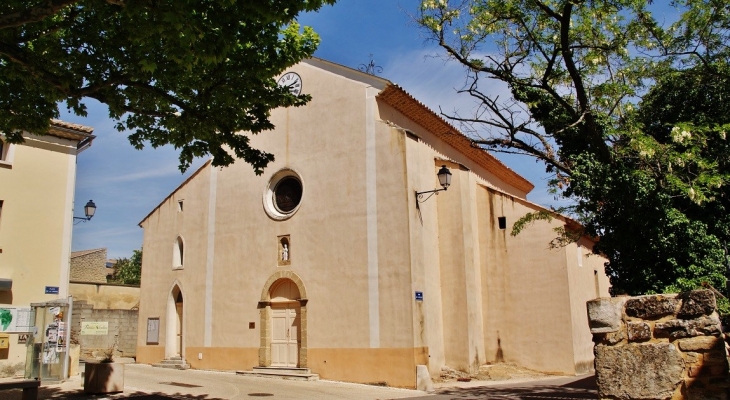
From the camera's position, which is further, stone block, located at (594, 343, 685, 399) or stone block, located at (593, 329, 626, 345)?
stone block, located at (593, 329, 626, 345)

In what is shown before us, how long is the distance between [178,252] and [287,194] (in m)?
5.19

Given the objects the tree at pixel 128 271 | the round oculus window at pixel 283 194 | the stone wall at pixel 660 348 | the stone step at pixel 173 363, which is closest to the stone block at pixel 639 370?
the stone wall at pixel 660 348

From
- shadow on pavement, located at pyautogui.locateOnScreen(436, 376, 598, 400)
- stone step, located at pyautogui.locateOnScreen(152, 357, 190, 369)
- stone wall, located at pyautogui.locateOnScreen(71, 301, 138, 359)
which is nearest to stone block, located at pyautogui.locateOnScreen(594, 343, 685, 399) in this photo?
shadow on pavement, located at pyautogui.locateOnScreen(436, 376, 598, 400)

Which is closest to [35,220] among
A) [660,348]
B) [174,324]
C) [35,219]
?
[35,219]

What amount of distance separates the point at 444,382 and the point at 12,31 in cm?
1234

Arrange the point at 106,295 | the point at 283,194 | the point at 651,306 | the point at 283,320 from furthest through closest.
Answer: the point at 106,295
the point at 283,194
the point at 283,320
the point at 651,306

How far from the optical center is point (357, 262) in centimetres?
1584

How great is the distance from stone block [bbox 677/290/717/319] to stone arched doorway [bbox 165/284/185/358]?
17.2 m

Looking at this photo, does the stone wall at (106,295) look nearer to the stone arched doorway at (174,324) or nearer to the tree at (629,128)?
the stone arched doorway at (174,324)

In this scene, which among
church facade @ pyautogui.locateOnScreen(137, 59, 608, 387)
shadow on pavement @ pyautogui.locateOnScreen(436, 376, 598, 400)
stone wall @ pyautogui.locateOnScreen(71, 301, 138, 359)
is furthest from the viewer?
stone wall @ pyautogui.locateOnScreen(71, 301, 138, 359)

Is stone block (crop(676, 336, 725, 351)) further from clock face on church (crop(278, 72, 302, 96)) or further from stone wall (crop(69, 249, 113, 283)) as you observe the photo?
stone wall (crop(69, 249, 113, 283))

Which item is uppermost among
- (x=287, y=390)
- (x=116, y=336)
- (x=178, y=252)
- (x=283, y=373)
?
(x=178, y=252)

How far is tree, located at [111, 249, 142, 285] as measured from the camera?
2053 inches

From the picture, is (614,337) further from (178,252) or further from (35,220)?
(178,252)
